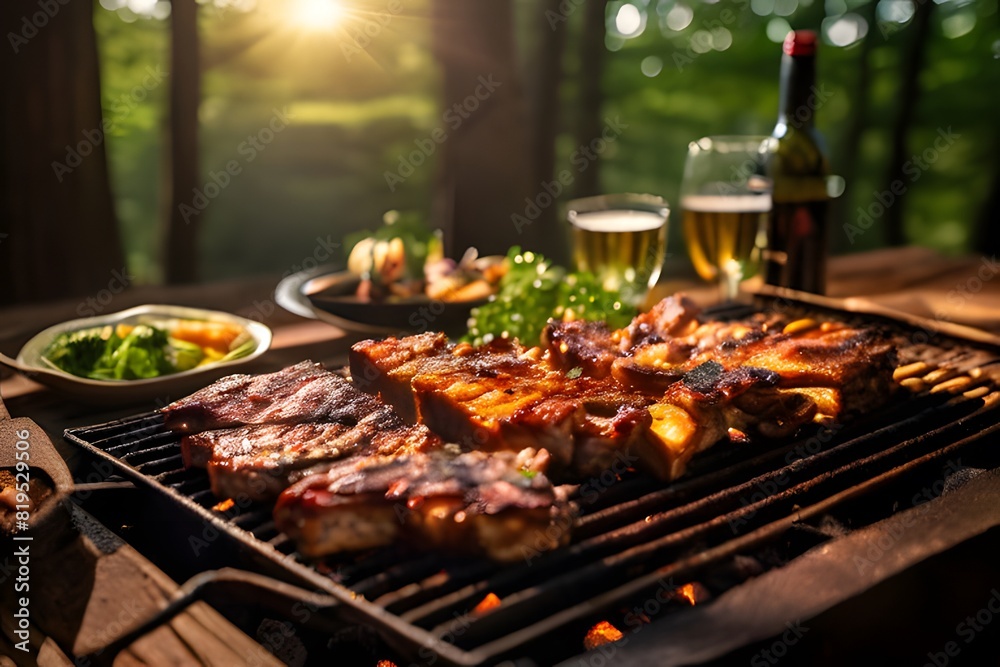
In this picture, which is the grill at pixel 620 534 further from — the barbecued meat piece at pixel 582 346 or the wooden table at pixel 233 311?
the barbecued meat piece at pixel 582 346

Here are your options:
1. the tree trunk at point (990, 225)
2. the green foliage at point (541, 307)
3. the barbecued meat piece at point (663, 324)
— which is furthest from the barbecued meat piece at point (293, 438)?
the tree trunk at point (990, 225)

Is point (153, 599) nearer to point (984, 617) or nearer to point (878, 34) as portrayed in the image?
point (984, 617)

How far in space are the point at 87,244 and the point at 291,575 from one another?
19.8ft

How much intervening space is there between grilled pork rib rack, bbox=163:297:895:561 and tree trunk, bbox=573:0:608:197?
11.3 metres

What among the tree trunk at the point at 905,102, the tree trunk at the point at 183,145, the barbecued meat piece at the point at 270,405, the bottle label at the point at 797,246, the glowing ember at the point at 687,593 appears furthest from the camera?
the tree trunk at the point at 905,102

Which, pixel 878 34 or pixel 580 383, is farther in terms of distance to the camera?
pixel 878 34

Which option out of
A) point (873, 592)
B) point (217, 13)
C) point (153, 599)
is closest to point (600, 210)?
point (873, 592)

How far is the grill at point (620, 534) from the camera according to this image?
1.84m

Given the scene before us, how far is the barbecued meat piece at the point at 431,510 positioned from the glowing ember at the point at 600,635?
629 millimetres

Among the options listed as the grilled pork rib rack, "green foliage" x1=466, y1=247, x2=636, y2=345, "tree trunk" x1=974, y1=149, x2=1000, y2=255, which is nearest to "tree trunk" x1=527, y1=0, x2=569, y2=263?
"tree trunk" x1=974, y1=149, x2=1000, y2=255

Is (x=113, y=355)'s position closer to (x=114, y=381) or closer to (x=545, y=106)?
(x=114, y=381)

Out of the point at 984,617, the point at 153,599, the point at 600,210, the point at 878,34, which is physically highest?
the point at 878,34

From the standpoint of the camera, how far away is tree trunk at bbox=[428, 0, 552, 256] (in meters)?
7.21

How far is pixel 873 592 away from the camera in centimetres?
206
